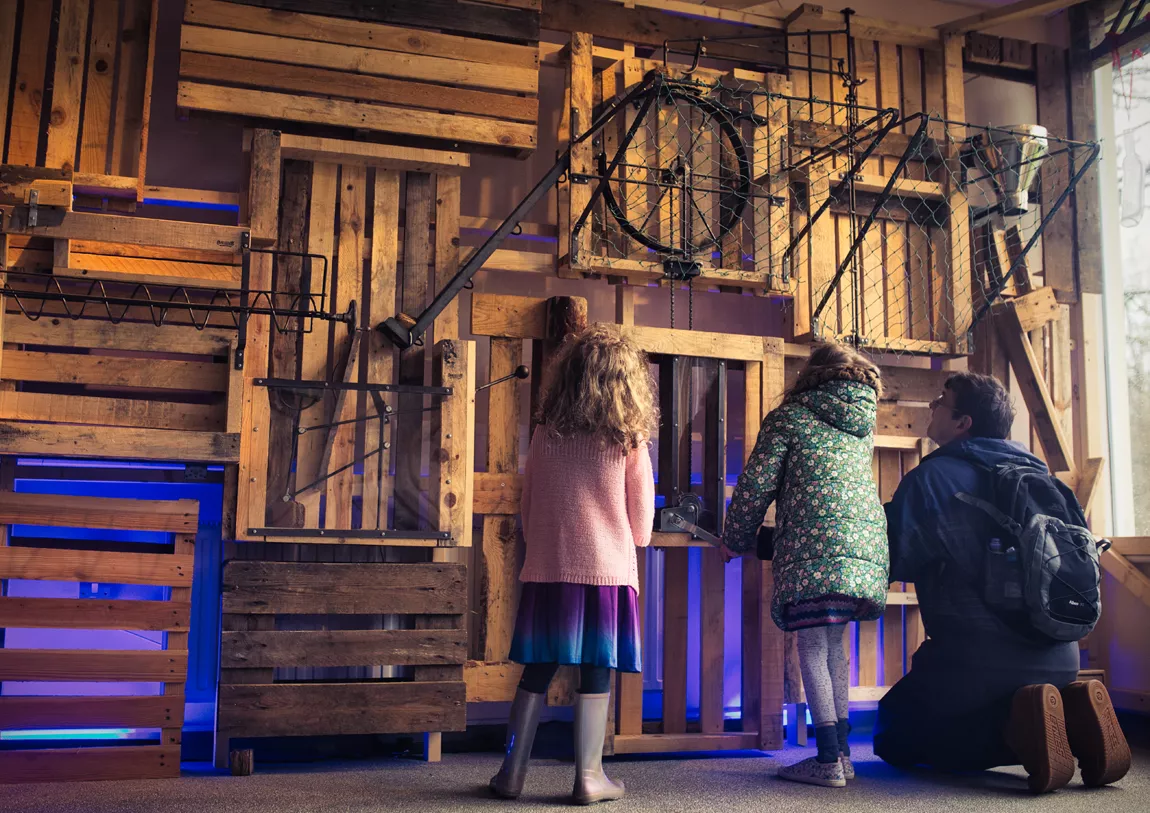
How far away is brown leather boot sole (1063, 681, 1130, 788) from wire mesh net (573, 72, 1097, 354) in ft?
6.53

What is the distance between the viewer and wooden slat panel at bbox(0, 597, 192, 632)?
4.25 metres

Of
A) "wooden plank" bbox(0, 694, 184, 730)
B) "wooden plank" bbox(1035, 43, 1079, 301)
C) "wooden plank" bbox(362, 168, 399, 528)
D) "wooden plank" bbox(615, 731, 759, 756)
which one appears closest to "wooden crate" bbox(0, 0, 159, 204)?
"wooden plank" bbox(362, 168, 399, 528)

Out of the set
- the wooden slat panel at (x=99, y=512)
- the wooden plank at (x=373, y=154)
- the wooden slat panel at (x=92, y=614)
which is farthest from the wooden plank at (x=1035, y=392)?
the wooden slat panel at (x=92, y=614)

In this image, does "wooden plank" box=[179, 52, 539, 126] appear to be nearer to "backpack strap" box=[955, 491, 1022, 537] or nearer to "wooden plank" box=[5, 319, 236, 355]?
"wooden plank" box=[5, 319, 236, 355]

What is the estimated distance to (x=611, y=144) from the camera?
17.8 feet

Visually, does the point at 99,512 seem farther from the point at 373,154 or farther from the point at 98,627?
the point at 373,154

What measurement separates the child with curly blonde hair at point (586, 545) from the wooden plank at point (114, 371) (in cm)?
155

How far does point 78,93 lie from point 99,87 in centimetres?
9

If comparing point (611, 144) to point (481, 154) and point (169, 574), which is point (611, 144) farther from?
point (169, 574)

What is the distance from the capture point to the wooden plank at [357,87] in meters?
4.86

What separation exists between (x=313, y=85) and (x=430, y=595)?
7.44 ft

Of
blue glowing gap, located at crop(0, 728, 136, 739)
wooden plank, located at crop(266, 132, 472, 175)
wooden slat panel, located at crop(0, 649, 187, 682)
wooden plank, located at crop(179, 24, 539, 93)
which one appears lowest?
blue glowing gap, located at crop(0, 728, 136, 739)

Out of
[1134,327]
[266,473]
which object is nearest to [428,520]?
[266,473]

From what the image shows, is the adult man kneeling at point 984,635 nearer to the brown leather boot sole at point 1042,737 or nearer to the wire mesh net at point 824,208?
the brown leather boot sole at point 1042,737
